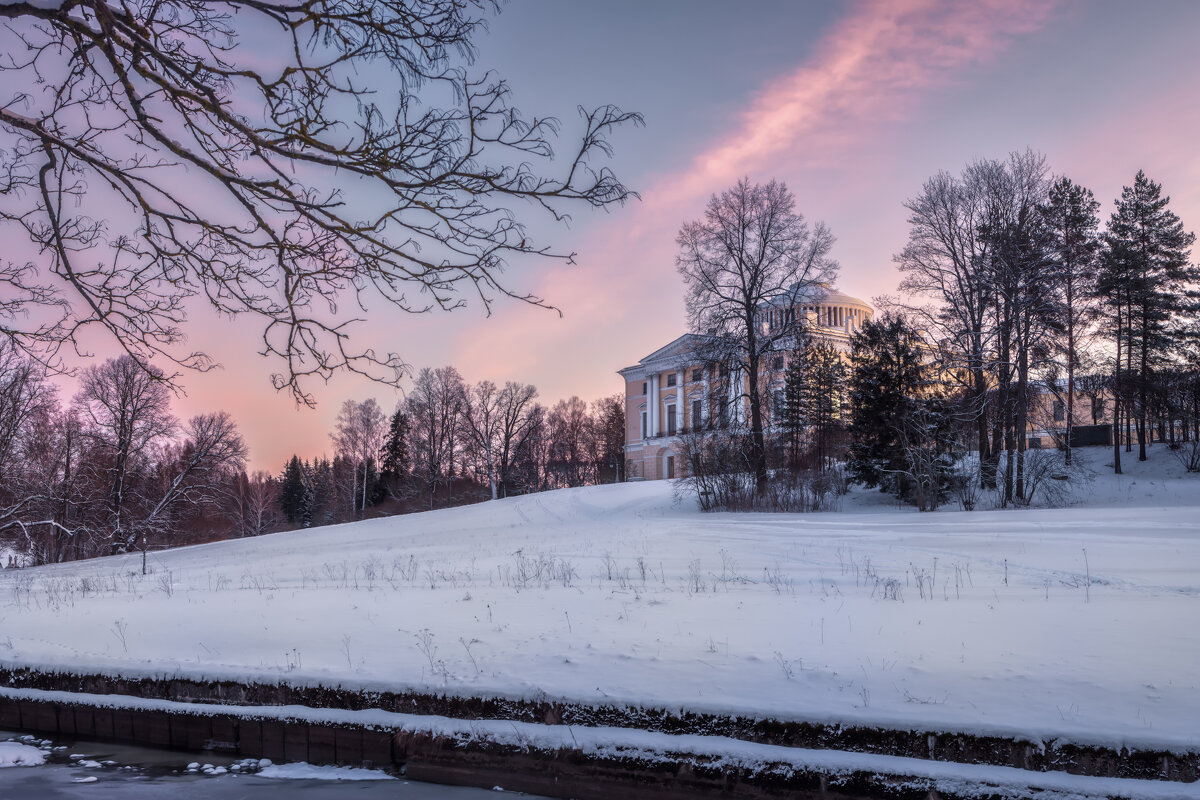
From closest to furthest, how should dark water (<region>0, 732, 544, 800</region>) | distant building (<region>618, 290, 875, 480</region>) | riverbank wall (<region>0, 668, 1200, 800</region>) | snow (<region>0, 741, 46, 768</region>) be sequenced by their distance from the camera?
riverbank wall (<region>0, 668, 1200, 800</region>) < dark water (<region>0, 732, 544, 800</region>) < snow (<region>0, 741, 46, 768</region>) < distant building (<region>618, 290, 875, 480</region>)

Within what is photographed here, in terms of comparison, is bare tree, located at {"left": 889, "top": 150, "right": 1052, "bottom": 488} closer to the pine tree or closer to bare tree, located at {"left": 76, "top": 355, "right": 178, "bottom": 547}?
the pine tree

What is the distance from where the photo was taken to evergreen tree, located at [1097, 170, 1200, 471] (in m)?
35.4

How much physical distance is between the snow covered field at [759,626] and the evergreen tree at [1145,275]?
2530 cm

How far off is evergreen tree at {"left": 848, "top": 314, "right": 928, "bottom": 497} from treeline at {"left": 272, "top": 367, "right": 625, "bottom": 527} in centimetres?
2845

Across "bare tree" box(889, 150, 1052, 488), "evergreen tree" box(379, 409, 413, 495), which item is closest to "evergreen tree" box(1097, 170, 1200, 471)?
"bare tree" box(889, 150, 1052, 488)

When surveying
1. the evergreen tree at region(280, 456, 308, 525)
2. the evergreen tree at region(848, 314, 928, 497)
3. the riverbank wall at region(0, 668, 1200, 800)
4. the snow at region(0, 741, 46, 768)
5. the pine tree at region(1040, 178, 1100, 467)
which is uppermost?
the pine tree at region(1040, 178, 1100, 467)

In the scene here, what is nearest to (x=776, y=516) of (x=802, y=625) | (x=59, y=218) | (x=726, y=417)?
(x=726, y=417)

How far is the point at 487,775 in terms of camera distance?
5625mm

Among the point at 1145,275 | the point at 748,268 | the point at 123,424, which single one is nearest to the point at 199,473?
the point at 123,424

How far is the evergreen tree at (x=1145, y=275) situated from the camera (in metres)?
35.4

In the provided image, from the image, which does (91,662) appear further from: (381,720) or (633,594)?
(633,594)

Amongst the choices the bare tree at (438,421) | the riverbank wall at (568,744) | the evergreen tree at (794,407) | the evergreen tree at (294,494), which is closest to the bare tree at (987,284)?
the evergreen tree at (794,407)

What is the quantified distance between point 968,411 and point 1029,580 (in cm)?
1711

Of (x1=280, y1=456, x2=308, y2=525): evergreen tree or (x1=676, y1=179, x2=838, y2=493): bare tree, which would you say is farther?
(x1=280, y1=456, x2=308, y2=525): evergreen tree
